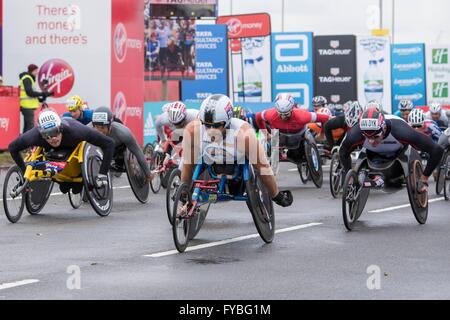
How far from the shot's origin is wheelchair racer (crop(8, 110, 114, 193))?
16469 millimetres

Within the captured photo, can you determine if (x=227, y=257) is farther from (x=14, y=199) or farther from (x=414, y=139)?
(x=14, y=199)

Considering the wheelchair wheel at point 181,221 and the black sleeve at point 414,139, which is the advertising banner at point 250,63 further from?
the wheelchair wheel at point 181,221

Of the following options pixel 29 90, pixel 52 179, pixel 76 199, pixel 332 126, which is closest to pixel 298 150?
pixel 332 126

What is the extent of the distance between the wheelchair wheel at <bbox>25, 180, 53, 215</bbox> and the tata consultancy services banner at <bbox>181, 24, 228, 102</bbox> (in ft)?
89.8

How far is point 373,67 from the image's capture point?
5297cm

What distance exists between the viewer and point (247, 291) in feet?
34.9

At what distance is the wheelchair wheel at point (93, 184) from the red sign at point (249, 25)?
101 feet

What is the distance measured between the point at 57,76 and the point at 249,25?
17.5 m


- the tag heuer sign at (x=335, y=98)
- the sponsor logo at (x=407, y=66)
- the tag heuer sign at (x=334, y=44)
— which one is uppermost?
the tag heuer sign at (x=334, y=44)

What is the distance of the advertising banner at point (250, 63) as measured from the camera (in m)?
49.0

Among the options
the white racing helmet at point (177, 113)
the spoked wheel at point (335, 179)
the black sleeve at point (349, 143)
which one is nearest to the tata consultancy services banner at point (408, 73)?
the spoked wheel at point (335, 179)
